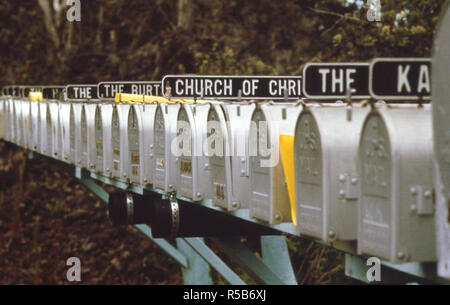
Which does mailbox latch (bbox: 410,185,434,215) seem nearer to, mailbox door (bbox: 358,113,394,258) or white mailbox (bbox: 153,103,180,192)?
mailbox door (bbox: 358,113,394,258)

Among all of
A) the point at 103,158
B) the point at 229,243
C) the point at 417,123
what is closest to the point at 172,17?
the point at 103,158

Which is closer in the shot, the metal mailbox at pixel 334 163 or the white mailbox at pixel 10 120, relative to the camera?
the metal mailbox at pixel 334 163

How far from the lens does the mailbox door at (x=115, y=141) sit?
8312 millimetres

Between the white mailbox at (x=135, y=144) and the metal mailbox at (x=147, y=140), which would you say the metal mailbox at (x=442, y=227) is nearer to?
the metal mailbox at (x=147, y=140)

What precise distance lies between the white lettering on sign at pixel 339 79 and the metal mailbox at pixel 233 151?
3.92 feet

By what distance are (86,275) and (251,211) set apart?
17131 mm

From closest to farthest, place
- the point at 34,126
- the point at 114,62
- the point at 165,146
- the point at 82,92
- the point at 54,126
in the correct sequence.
Result: the point at 165,146
the point at 82,92
the point at 54,126
the point at 34,126
the point at 114,62

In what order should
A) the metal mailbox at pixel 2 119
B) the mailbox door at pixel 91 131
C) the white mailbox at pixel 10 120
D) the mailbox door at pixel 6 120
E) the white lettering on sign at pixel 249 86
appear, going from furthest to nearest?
1. the metal mailbox at pixel 2 119
2. the mailbox door at pixel 6 120
3. the white mailbox at pixel 10 120
4. the mailbox door at pixel 91 131
5. the white lettering on sign at pixel 249 86

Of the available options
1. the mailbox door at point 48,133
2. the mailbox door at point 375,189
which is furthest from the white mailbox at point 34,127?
the mailbox door at point 375,189

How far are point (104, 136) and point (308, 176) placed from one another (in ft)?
15.3

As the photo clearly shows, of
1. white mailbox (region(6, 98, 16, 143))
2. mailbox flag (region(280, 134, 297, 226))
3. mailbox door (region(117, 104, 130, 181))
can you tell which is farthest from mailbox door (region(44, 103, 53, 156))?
mailbox flag (region(280, 134, 297, 226))

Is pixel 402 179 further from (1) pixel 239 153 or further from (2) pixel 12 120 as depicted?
(2) pixel 12 120

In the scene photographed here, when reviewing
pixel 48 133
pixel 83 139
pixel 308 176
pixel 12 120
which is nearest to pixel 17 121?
pixel 12 120

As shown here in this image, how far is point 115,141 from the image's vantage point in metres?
8.47
